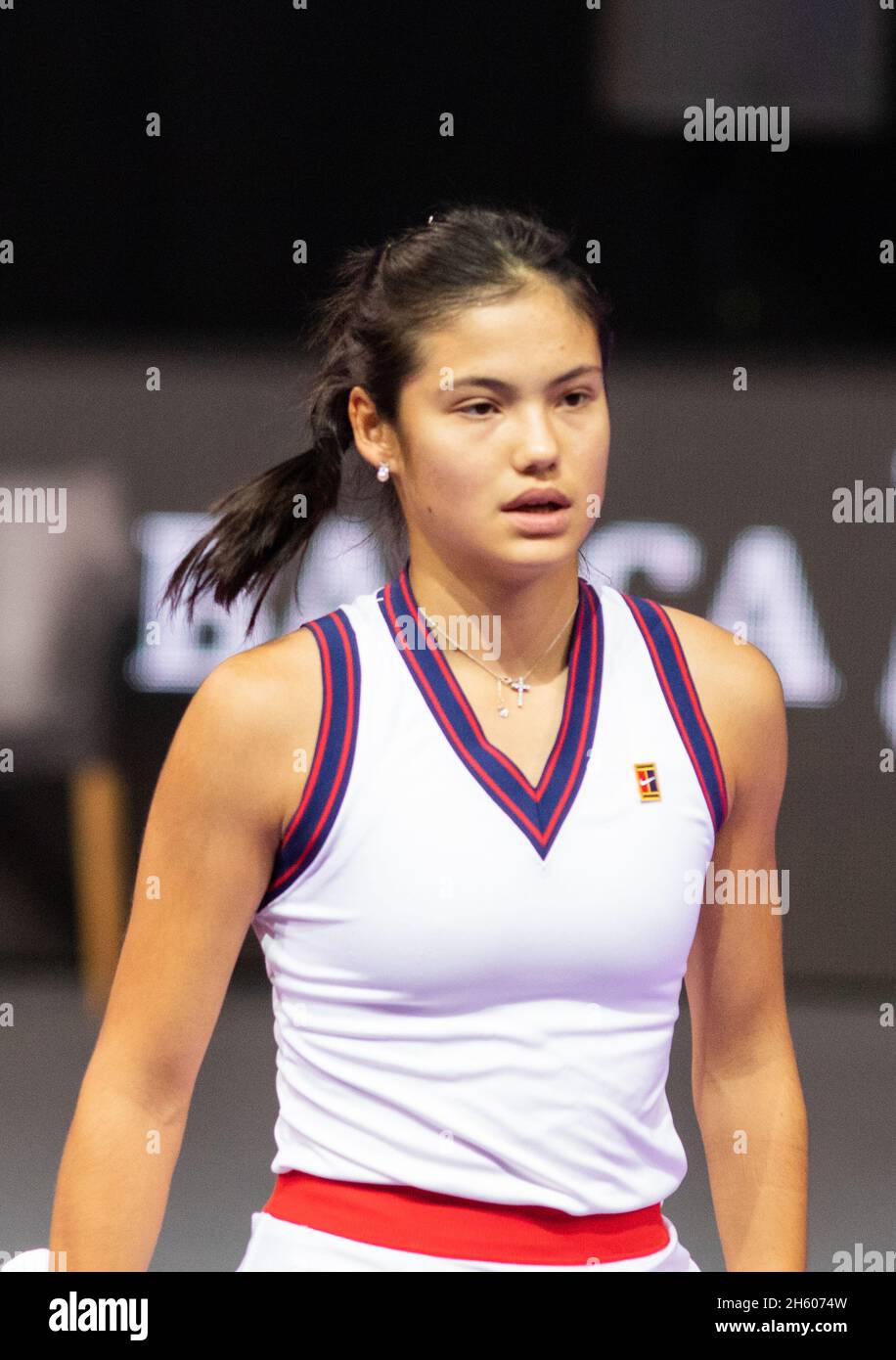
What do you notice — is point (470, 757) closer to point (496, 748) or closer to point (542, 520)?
point (496, 748)

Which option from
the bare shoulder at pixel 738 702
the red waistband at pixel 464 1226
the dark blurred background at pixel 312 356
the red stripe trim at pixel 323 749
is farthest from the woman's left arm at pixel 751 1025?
the dark blurred background at pixel 312 356

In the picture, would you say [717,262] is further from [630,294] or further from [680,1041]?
[680,1041]

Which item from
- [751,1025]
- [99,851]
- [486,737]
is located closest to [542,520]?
[486,737]

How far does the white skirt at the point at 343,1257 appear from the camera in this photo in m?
1.39

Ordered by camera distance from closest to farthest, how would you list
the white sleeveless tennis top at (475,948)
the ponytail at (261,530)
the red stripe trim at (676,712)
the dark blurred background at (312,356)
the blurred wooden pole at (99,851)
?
the white sleeveless tennis top at (475,948)
the red stripe trim at (676,712)
the ponytail at (261,530)
the dark blurred background at (312,356)
the blurred wooden pole at (99,851)

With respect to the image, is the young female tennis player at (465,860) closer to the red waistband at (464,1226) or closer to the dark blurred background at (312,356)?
the red waistband at (464,1226)

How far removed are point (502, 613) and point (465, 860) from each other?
0.80ft

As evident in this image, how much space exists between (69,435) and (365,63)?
0.80m

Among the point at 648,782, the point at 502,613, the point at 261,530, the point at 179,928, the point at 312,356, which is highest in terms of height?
the point at 312,356

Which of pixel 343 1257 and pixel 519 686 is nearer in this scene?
pixel 343 1257

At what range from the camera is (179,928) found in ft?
4.78

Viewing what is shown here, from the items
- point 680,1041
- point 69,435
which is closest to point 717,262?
point 69,435

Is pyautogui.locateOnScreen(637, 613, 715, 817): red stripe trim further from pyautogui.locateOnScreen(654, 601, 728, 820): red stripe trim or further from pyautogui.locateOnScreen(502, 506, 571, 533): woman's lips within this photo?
pyautogui.locateOnScreen(502, 506, 571, 533): woman's lips

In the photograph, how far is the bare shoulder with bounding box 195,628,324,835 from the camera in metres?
1.43
